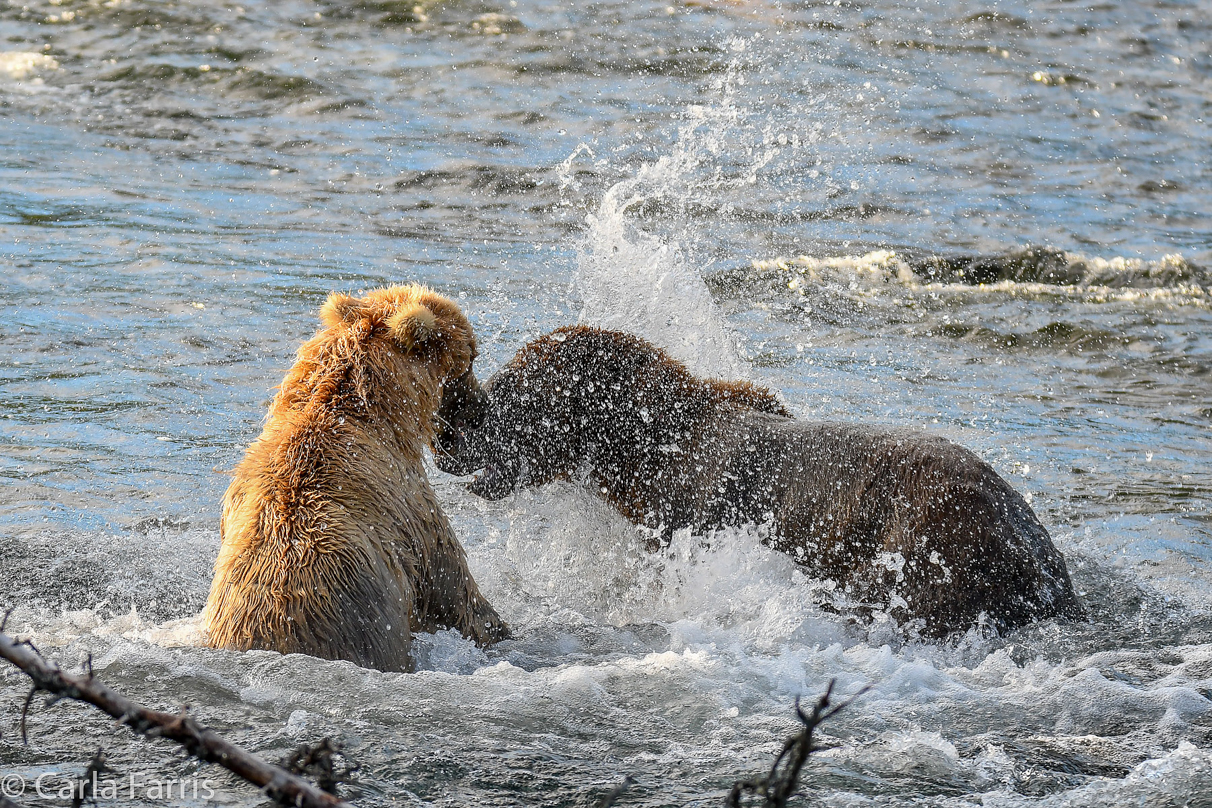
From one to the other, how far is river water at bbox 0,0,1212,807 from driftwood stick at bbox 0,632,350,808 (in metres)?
1.71

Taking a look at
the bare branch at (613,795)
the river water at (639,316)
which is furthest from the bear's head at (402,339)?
the bare branch at (613,795)

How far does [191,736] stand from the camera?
220cm

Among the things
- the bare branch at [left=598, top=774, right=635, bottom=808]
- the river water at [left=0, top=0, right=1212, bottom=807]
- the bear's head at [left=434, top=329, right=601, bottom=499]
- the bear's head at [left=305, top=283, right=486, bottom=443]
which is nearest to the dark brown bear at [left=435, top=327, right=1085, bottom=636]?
the bear's head at [left=434, top=329, right=601, bottom=499]

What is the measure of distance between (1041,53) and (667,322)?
51.2 ft

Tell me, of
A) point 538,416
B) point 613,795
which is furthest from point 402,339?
point 613,795

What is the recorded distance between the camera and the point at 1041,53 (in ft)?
70.5

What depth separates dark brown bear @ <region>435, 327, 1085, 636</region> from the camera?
5.90 m

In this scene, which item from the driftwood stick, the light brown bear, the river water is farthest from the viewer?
the light brown bear

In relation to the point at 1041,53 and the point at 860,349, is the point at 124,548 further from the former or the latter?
the point at 1041,53

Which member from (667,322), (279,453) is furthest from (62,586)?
(667,322)

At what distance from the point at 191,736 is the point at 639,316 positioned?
6519 mm

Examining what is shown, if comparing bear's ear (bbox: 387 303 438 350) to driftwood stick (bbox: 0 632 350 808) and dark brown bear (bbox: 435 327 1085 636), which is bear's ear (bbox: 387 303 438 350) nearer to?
dark brown bear (bbox: 435 327 1085 636)

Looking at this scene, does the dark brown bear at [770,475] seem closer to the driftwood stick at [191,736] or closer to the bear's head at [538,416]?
the bear's head at [538,416]

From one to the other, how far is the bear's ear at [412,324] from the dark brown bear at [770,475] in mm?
800
